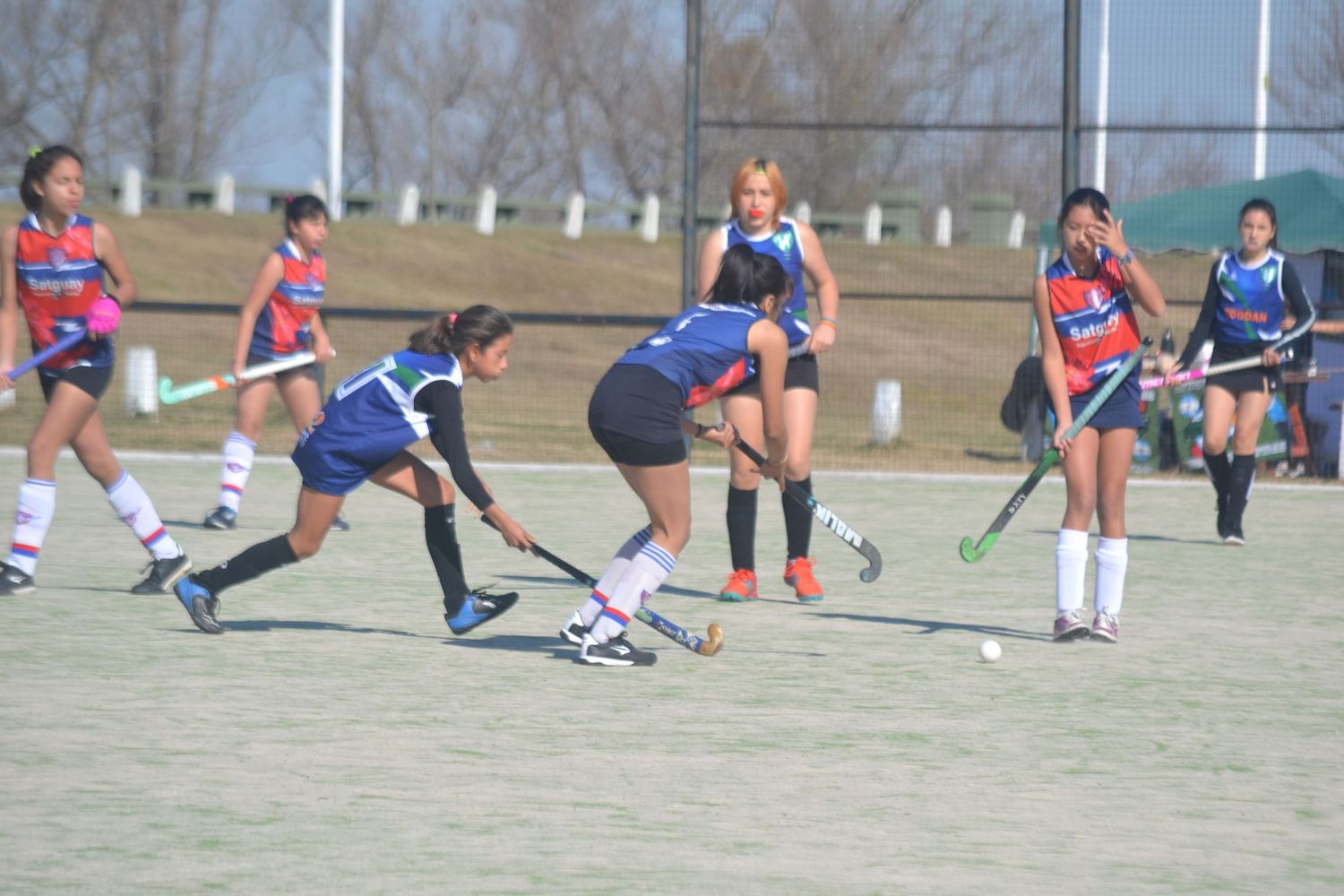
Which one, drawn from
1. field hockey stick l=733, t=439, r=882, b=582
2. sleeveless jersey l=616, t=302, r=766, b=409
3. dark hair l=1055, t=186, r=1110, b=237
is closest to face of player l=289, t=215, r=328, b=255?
field hockey stick l=733, t=439, r=882, b=582

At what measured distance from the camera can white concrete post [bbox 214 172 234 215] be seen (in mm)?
32625

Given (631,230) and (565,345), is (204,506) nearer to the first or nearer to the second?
(565,345)

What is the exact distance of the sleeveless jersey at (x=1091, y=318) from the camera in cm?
648

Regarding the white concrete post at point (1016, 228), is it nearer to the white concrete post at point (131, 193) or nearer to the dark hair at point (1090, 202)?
the dark hair at point (1090, 202)

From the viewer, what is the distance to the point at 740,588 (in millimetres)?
7543

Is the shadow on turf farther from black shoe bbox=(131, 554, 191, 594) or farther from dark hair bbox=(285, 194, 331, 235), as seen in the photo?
dark hair bbox=(285, 194, 331, 235)

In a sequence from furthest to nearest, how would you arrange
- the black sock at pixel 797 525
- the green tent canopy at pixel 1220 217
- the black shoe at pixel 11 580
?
the green tent canopy at pixel 1220 217, the black sock at pixel 797 525, the black shoe at pixel 11 580

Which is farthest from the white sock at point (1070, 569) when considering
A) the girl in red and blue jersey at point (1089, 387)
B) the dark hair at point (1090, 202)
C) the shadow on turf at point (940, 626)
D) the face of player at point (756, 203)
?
the face of player at point (756, 203)

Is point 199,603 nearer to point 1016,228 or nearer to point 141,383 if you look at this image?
point 1016,228

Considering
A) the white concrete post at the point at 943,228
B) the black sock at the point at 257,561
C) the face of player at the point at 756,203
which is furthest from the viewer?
the white concrete post at the point at 943,228

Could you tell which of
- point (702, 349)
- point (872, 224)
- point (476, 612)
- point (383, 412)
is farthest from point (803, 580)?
point (872, 224)

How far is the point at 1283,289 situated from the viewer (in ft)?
31.4

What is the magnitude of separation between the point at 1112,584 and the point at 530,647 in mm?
2074

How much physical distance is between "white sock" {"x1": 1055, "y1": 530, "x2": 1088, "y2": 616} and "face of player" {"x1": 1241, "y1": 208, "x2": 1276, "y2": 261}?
11.3 ft
